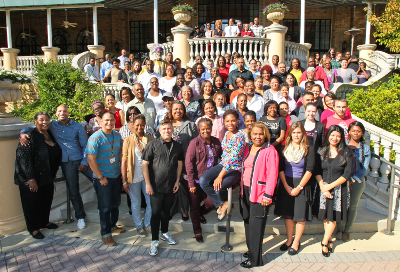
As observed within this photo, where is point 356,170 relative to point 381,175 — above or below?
above

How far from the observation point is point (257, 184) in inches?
151

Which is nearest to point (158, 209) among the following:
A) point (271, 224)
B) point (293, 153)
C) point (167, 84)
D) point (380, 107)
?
point (271, 224)

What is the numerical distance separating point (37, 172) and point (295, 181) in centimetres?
377

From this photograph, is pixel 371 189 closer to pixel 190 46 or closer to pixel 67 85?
pixel 190 46

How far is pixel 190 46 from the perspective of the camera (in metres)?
11.3

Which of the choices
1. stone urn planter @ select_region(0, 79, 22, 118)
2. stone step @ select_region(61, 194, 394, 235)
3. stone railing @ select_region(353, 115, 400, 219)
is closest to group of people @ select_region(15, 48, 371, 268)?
stone step @ select_region(61, 194, 394, 235)

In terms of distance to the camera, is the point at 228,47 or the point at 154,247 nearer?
the point at 154,247

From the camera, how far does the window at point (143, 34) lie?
20.9 meters

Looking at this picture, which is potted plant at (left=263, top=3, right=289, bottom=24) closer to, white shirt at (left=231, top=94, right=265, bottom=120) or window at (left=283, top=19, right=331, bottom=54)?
white shirt at (left=231, top=94, right=265, bottom=120)

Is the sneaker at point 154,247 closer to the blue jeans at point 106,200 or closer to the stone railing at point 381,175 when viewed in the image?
the blue jeans at point 106,200

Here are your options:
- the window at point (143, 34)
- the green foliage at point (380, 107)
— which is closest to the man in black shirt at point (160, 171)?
the green foliage at point (380, 107)

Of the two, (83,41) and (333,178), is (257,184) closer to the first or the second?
(333,178)

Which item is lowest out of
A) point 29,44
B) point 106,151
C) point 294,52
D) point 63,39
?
point 106,151

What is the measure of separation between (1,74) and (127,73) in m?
6.08
